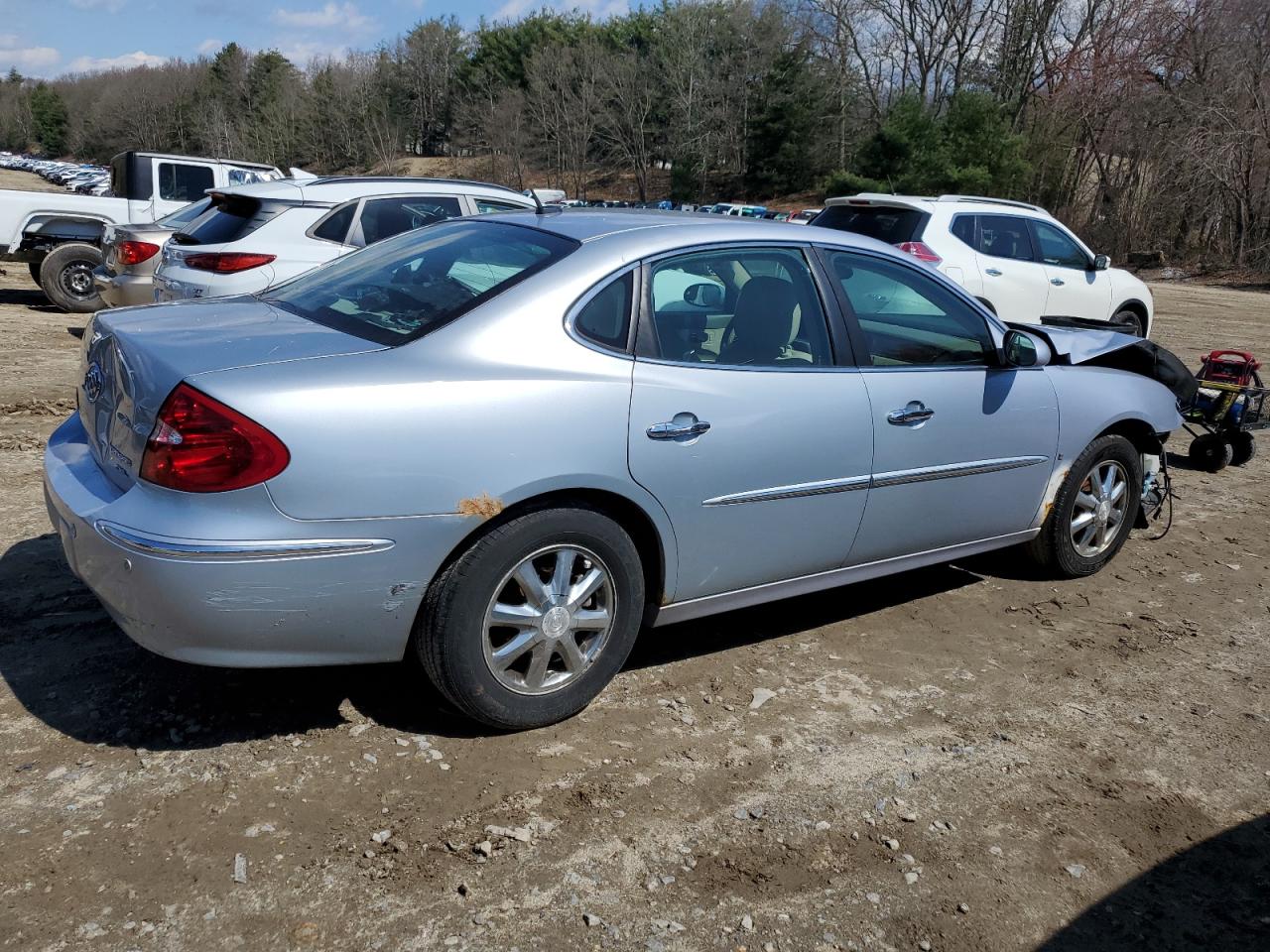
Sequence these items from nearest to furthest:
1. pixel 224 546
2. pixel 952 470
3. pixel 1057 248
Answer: pixel 224 546 < pixel 952 470 < pixel 1057 248

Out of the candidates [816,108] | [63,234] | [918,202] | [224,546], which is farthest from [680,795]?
[816,108]

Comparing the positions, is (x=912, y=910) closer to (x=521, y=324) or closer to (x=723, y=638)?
(x=723, y=638)

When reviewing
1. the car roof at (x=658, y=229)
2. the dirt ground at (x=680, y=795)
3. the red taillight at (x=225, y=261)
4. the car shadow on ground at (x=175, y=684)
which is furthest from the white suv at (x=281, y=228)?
the car roof at (x=658, y=229)

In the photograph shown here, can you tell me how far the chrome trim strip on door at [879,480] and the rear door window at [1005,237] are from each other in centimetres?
639

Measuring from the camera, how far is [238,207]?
8.76m

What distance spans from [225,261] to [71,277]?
598 cm

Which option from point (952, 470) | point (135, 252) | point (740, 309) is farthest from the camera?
point (135, 252)

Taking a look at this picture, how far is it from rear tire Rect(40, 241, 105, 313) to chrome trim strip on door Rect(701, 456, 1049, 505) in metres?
11.7

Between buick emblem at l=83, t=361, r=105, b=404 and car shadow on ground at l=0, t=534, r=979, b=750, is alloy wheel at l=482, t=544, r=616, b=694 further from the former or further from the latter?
buick emblem at l=83, t=361, r=105, b=404

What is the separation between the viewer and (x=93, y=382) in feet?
11.4

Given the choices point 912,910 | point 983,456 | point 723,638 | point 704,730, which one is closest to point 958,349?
point 983,456

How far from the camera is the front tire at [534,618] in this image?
10.3ft

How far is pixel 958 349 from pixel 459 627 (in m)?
2.43

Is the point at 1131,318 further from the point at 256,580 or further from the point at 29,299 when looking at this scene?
the point at 29,299
